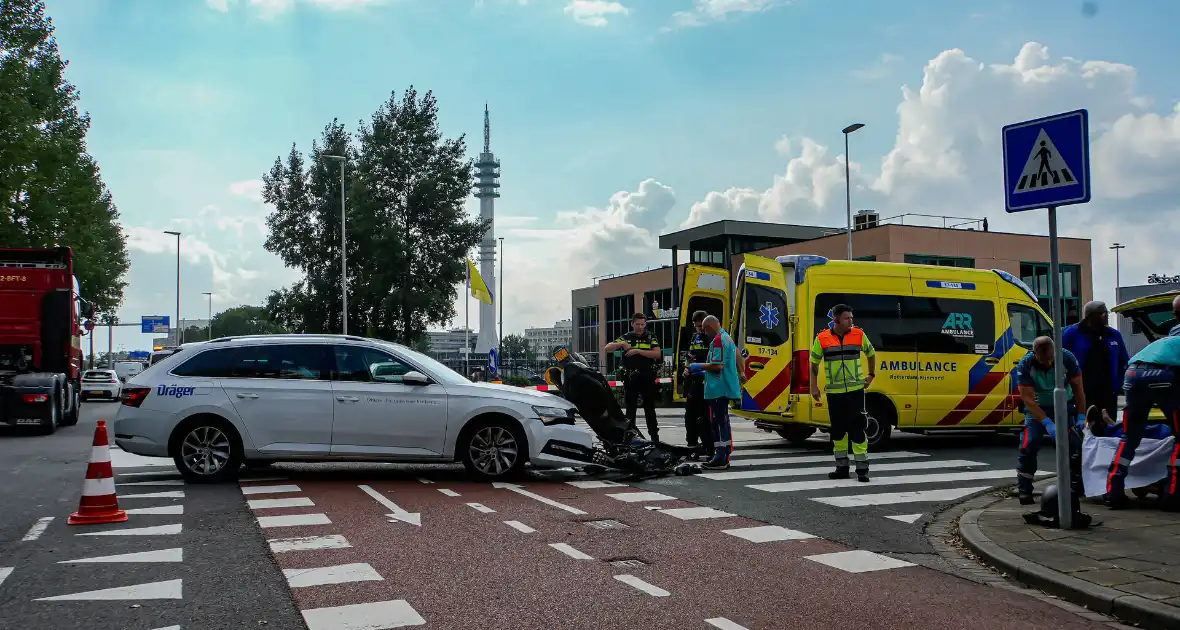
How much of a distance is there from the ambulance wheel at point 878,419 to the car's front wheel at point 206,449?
8.25m

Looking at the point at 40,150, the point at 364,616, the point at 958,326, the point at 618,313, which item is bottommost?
the point at 364,616

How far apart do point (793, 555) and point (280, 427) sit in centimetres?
580

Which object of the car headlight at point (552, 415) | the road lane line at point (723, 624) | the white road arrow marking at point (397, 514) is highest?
the car headlight at point (552, 415)

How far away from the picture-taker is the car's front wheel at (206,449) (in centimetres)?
1009

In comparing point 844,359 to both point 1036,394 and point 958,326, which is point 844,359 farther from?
point 958,326

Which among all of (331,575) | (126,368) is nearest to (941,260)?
(331,575)

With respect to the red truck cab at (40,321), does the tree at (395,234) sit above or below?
above

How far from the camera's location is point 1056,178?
6.88 m

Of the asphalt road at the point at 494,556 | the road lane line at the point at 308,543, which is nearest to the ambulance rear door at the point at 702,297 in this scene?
the asphalt road at the point at 494,556

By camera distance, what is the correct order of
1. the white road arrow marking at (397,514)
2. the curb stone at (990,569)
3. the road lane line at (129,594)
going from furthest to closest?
1. the white road arrow marking at (397,514)
2. the road lane line at (129,594)
3. the curb stone at (990,569)

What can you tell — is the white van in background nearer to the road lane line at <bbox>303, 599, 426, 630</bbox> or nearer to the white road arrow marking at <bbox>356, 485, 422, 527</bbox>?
the white road arrow marking at <bbox>356, 485, 422, 527</bbox>

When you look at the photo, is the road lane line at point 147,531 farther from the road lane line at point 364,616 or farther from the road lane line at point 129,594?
the road lane line at point 364,616

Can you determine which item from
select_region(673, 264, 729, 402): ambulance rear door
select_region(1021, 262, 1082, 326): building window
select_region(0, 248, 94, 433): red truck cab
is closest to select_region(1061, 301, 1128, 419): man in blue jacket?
select_region(673, 264, 729, 402): ambulance rear door

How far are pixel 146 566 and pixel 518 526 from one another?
2.64m
